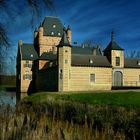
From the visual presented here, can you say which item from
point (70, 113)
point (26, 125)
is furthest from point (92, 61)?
point (26, 125)

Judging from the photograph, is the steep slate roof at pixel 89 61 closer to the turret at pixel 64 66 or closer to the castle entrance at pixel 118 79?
the turret at pixel 64 66

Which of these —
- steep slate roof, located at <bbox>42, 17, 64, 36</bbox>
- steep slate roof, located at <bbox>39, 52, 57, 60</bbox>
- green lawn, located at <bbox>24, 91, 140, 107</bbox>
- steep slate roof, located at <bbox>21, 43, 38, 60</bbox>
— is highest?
steep slate roof, located at <bbox>42, 17, 64, 36</bbox>

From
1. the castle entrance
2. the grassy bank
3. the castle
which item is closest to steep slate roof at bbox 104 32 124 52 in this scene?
the castle

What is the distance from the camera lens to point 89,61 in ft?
127

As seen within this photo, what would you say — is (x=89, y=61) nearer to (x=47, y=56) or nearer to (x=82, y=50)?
(x=82, y=50)

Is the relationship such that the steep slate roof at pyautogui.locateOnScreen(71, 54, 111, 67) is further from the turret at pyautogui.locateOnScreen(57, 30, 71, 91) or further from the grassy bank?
the grassy bank

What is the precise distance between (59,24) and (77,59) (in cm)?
1573

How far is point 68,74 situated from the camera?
3703 centimetres

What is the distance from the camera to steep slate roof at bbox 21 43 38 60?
50500mm

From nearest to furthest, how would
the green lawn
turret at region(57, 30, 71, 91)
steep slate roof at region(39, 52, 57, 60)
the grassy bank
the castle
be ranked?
the grassy bank, the green lawn, turret at region(57, 30, 71, 91), the castle, steep slate roof at region(39, 52, 57, 60)

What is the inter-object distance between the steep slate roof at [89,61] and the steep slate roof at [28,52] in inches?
530

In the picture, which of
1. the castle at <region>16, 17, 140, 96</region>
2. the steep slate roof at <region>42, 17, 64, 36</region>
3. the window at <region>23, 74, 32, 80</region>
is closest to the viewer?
the castle at <region>16, 17, 140, 96</region>

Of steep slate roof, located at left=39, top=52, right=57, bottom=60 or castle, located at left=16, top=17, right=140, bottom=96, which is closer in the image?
castle, located at left=16, top=17, right=140, bottom=96

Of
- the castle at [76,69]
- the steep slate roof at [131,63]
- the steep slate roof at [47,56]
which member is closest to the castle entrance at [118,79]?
the castle at [76,69]
